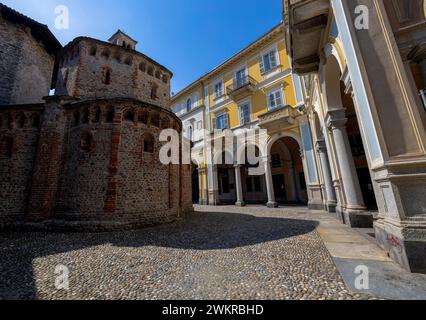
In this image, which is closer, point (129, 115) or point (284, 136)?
point (129, 115)

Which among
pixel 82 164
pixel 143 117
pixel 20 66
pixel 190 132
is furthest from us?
pixel 190 132

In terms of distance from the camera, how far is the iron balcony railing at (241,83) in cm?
1528

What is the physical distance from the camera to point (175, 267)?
3.65 m

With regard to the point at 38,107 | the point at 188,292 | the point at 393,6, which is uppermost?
the point at 38,107

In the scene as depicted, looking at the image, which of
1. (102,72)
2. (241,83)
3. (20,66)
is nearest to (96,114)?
(102,72)

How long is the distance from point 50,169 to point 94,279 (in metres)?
6.62

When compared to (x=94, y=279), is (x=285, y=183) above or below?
above

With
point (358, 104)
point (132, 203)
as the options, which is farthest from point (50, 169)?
point (358, 104)

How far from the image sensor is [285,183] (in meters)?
17.7

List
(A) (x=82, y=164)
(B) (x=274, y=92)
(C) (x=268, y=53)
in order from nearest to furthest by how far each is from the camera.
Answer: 1. (A) (x=82, y=164)
2. (B) (x=274, y=92)
3. (C) (x=268, y=53)

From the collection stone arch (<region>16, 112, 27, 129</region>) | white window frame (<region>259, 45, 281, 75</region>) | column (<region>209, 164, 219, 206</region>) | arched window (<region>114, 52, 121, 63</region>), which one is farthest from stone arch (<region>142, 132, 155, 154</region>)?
white window frame (<region>259, 45, 281, 75</region>)

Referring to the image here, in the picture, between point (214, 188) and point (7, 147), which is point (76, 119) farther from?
point (214, 188)

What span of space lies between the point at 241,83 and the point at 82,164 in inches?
541

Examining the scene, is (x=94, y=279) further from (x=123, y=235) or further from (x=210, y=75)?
(x=210, y=75)
